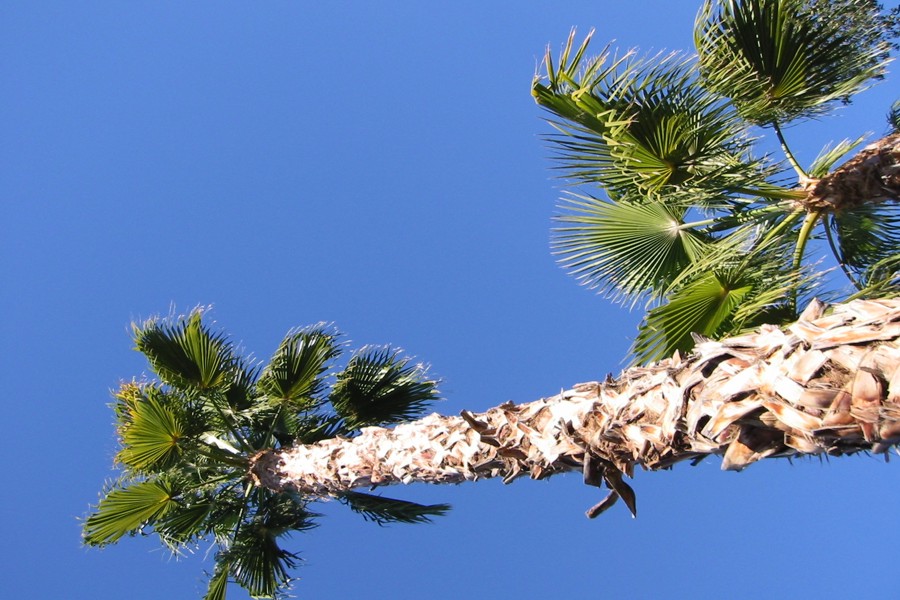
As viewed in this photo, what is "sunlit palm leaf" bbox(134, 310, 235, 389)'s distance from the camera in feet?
22.9

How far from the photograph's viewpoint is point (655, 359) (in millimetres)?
5258

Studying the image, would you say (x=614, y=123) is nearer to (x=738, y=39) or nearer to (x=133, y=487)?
(x=738, y=39)

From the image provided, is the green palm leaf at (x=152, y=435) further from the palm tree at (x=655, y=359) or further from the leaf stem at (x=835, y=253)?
the leaf stem at (x=835, y=253)

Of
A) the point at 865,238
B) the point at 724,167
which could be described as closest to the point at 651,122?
the point at 724,167

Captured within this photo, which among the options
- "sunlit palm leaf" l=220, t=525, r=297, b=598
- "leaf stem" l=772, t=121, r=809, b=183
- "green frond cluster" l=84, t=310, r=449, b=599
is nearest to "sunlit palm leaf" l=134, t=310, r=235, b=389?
"green frond cluster" l=84, t=310, r=449, b=599

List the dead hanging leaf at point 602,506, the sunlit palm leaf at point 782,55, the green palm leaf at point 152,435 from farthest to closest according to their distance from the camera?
the green palm leaf at point 152,435 → the sunlit palm leaf at point 782,55 → the dead hanging leaf at point 602,506

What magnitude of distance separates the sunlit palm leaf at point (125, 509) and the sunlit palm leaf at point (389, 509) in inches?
67.2

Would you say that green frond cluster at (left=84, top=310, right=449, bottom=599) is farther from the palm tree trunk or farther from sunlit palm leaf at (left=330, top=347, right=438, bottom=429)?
the palm tree trunk

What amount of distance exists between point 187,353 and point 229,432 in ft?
3.45

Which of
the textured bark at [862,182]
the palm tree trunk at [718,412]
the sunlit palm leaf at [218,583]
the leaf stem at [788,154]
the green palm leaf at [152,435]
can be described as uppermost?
the green palm leaf at [152,435]

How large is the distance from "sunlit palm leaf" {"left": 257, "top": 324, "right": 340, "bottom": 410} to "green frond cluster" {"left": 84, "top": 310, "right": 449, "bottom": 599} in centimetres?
1

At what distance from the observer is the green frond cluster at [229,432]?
6.87 m

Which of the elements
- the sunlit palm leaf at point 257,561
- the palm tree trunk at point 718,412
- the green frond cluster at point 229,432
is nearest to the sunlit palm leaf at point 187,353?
the green frond cluster at point 229,432

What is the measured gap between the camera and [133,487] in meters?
6.80
